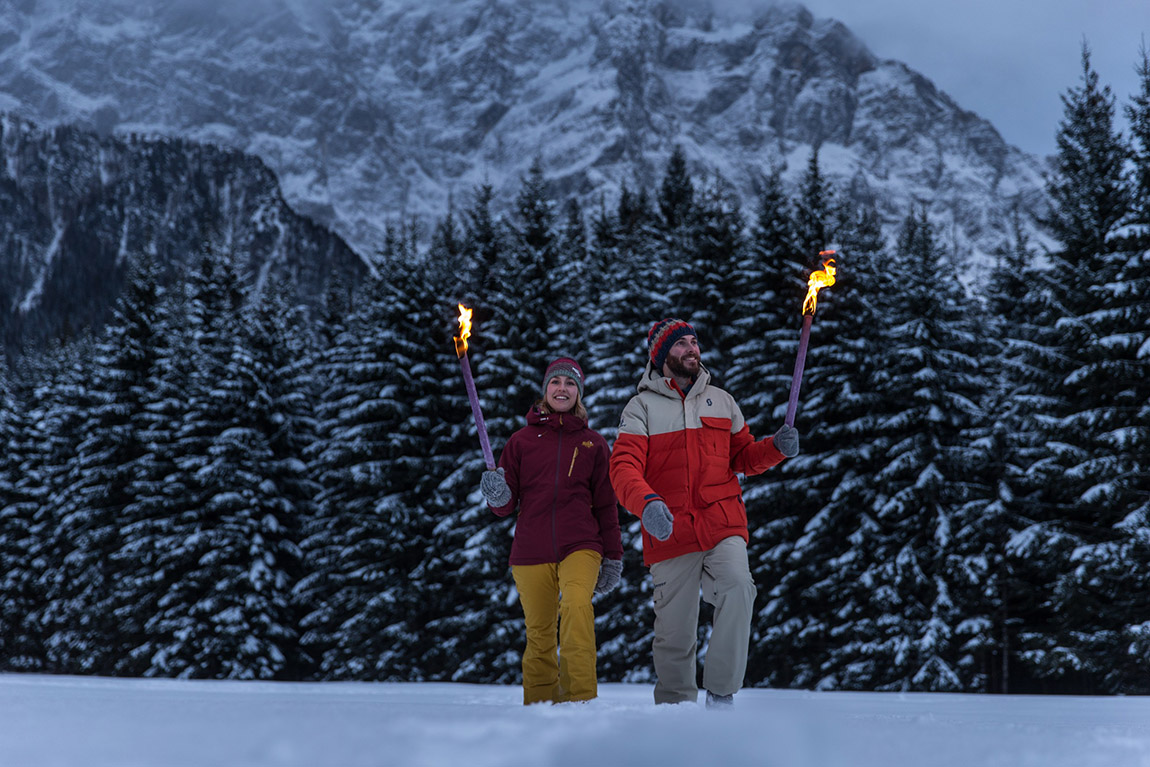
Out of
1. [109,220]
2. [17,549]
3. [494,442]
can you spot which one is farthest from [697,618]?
[109,220]

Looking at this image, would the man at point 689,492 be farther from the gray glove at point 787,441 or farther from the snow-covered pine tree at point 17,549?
the snow-covered pine tree at point 17,549

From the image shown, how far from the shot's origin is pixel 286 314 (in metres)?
29.0

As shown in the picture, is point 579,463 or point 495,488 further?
point 579,463

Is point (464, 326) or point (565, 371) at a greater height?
point (464, 326)

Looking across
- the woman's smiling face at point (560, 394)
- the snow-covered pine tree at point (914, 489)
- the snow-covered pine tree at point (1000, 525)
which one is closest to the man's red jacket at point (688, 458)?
the woman's smiling face at point (560, 394)

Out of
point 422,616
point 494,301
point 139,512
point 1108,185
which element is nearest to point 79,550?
point 139,512

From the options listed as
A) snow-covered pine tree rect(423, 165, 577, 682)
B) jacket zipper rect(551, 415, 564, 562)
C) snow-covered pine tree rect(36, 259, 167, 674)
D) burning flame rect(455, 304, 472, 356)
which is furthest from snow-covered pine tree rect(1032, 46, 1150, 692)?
snow-covered pine tree rect(36, 259, 167, 674)

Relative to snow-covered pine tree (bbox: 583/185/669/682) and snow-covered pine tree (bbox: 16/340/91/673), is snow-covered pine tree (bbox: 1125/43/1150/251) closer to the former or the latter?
snow-covered pine tree (bbox: 583/185/669/682)

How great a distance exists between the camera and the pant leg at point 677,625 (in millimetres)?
5484

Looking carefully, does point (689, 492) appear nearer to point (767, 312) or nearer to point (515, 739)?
point (515, 739)

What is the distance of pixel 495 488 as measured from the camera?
5.78m

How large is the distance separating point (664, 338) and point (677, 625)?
1647 millimetres

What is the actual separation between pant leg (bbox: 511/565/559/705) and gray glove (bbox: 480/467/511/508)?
0.41 m

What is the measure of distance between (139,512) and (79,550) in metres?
3.19
